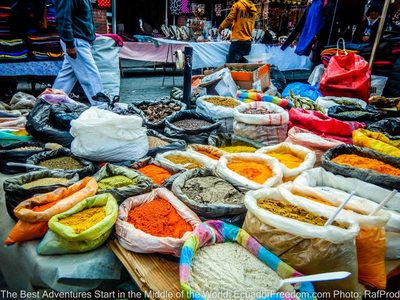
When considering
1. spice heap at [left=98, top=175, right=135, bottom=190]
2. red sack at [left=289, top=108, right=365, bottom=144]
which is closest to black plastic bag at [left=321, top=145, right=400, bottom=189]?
red sack at [left=289, top=108, right=365, bottom=144]

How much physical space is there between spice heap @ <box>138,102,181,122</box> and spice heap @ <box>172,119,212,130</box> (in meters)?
0.27

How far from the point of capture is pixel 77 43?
3939 millimetres

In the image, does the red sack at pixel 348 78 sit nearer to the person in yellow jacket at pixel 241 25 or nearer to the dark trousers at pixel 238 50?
the person in yellow jacket at pixel 241 25

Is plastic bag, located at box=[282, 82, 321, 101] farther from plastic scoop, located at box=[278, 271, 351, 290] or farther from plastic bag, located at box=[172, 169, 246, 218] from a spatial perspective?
plastic scoop, located at box=[278, 271, 351, 290]

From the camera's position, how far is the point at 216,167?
6.34 feet

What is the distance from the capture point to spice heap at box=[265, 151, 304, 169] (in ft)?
6.70

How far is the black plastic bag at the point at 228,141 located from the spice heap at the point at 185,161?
0.40 meters

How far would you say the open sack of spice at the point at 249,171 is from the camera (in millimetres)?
1739

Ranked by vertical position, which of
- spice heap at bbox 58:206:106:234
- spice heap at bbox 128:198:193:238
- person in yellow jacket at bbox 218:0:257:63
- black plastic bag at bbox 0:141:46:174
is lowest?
Answer: black plastic bag at bbox 0:141:46:174

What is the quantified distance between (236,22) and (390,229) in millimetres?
5088

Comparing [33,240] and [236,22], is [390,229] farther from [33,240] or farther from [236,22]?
[236,22]

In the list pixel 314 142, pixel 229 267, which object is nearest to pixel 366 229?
pixel 229 267

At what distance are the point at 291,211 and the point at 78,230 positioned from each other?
927 mm

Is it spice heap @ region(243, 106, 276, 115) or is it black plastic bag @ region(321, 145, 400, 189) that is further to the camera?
spice heap @ region(243, 106, 276, 115)
